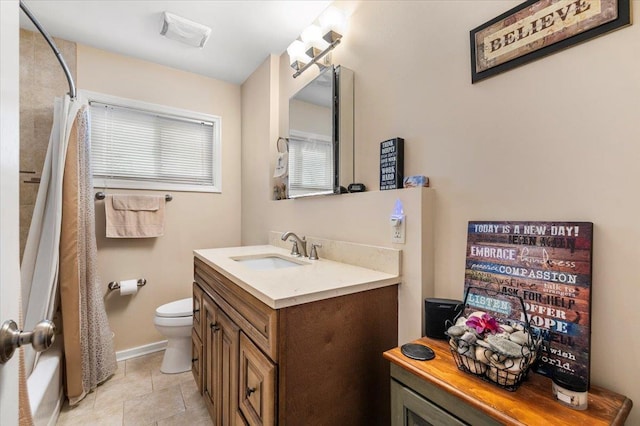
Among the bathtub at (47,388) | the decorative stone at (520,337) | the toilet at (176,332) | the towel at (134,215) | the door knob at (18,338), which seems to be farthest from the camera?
the towel at (134,215)

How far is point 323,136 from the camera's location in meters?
1.68

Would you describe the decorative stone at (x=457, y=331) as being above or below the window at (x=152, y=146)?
below

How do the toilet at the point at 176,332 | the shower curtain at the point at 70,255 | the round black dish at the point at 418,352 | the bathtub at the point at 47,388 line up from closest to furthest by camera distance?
the round black dish at the point at 418,352, the bathtub at the point at 47,388, the shower curtain at the point at 70,255, the toilet at the point at 176,332

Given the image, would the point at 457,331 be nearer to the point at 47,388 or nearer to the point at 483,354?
the point at 483,354

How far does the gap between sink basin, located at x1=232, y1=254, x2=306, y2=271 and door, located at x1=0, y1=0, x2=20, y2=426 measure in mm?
1211

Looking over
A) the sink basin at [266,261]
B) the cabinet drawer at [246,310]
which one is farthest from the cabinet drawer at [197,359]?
the sink basin at [266,261]

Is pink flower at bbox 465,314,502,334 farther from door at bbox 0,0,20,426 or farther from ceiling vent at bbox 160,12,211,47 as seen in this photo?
ceiling vent at bbox 160,12,211,47

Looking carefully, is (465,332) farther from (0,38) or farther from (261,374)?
(0,38)

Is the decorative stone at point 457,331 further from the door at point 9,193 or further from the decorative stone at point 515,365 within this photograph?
the door at point 9,193

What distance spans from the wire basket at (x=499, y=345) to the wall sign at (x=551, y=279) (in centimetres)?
4

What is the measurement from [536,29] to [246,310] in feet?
4.45

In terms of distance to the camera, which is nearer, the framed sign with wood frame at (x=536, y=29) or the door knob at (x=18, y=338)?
the door knob at (x=18, y=338)

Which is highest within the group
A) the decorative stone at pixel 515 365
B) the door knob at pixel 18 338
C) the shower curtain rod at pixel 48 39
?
the shower curtain rod at pixel 48 39

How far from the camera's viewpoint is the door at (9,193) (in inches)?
19.2
